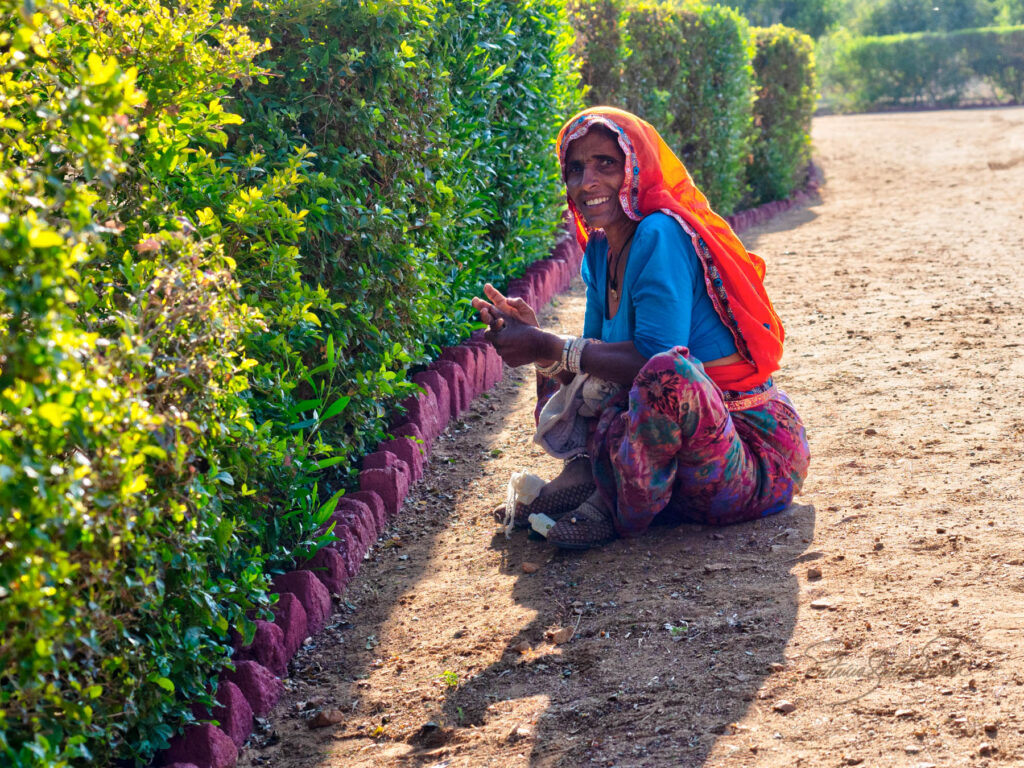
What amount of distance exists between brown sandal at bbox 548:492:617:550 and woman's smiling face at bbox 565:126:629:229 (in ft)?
3.30

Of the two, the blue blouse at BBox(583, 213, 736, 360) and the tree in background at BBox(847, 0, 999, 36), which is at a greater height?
the tree in background at BBox(847, 0, 999, 36)

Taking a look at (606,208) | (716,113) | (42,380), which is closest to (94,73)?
(42,380)

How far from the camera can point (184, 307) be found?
2.33 m

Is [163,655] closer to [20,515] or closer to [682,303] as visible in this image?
[20,515]

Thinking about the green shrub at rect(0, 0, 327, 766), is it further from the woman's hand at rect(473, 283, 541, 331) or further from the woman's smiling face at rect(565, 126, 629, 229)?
the woman's smiling face at rect(565, 126, 629, 229)

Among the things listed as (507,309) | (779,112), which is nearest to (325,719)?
(507,309)

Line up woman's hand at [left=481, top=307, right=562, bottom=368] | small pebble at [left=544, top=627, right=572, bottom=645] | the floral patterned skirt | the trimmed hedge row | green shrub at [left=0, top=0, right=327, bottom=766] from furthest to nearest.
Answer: the trimmed hedge row, woman's hand at [left=481, top=307, right=562, bottom=368], the floral patterned skirt, small pebble at [left=544, top=627, right=572, bottom=645], green shrub at [left=0, top=0, right=327, bottom=766]

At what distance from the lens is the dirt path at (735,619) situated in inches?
101

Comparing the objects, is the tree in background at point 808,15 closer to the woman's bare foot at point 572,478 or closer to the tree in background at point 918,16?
the tree in background at point 918,16

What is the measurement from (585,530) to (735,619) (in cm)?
71

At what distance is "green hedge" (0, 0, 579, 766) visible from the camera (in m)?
1.79

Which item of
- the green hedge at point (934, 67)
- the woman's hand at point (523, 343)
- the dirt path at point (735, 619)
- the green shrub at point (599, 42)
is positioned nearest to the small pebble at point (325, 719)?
the dirt path at point (735, 619)

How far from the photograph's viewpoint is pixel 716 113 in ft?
37.0

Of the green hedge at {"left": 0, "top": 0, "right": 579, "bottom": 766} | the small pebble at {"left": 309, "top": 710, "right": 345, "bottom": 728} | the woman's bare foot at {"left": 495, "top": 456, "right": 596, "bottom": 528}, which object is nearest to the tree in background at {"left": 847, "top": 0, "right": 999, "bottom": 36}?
the green hedge at {"left": 0, "top": 0, "right": 579, "bottom": 766}
